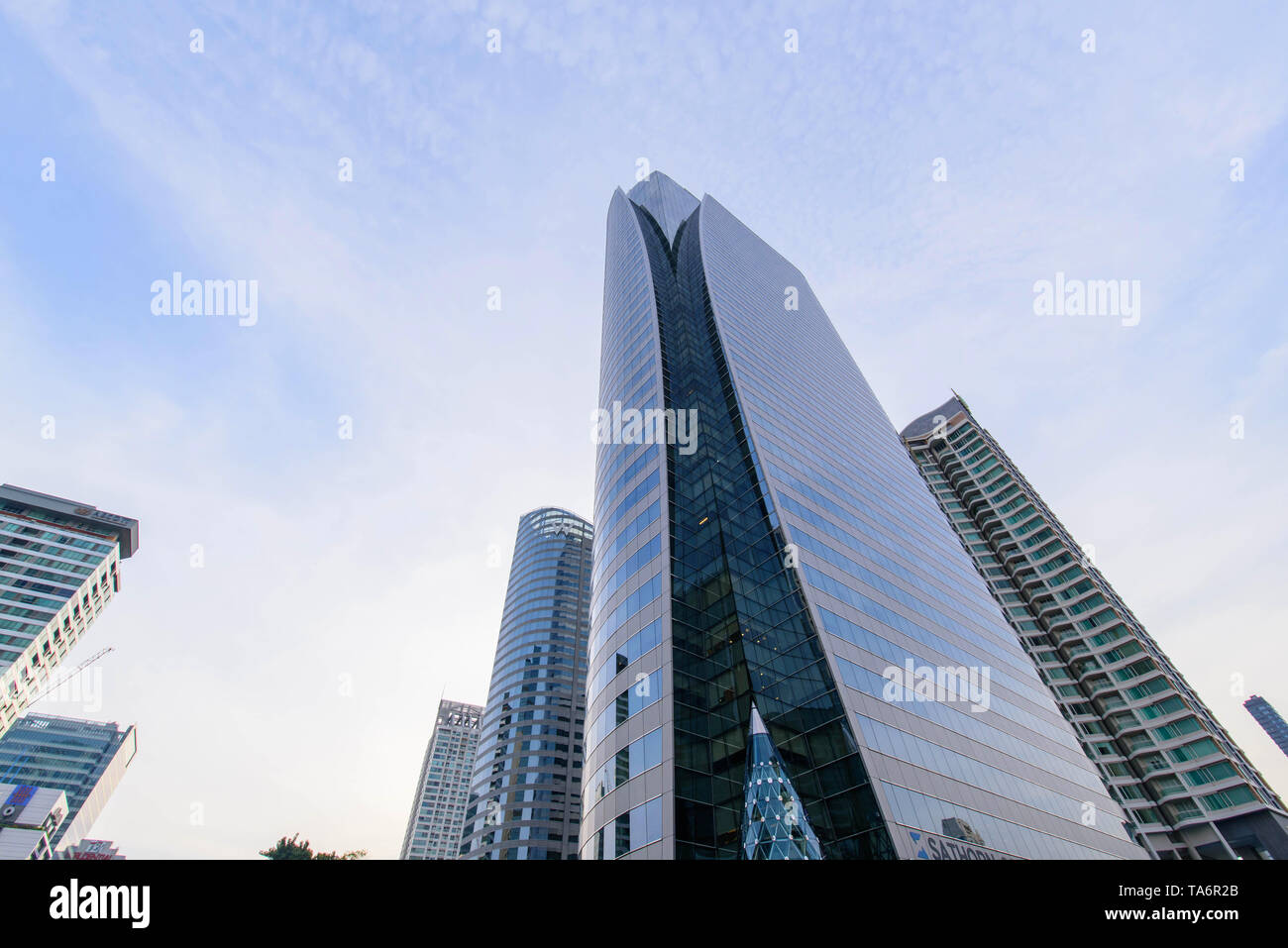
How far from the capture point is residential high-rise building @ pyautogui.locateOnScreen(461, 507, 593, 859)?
92562 mm

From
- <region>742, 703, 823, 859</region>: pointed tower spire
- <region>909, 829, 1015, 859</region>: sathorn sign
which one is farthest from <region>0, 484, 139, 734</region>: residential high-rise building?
<region>909, 829, 1015, 859</region>: sathorn sign

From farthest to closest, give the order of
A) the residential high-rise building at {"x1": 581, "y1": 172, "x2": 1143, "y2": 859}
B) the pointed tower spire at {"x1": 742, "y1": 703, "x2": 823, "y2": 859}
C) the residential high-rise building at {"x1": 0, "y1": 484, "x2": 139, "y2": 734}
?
1. the residential high-rise building at {"x1": 0, "y1": 484, "x2": 139, "y2": 734}
2. the residential high-rise building at {"x1": 581, "y1": 172, "x2": 1143, "y2": 859}
3. the pointed tower spire at {"x1": 742, "y1": 703, "x2": 823, "y2": 859}

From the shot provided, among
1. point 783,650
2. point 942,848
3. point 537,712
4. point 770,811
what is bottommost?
point 942,848

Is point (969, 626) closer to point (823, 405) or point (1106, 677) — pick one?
point (823, 405)

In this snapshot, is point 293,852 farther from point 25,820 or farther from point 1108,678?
point 1108,678

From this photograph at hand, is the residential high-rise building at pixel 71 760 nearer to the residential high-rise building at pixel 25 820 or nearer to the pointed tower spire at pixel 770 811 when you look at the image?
the residential high-rise building at pixel 25 820

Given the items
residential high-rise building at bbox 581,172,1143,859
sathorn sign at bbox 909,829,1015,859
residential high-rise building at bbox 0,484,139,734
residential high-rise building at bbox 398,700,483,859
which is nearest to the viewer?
sathorn sign at bbox 909,829,1015,859

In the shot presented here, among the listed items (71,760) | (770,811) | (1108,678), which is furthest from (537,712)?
(71,760)

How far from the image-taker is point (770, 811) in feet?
98.2

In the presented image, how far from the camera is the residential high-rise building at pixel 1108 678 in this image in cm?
6171

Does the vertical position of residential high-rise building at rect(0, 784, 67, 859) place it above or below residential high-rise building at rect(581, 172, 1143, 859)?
below

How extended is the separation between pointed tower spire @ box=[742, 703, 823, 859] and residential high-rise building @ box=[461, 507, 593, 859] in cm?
6935

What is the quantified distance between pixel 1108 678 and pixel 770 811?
7272cm

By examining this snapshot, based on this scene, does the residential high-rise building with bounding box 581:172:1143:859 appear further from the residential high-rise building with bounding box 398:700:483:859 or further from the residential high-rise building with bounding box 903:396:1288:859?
the residential high-rise building with bounding box 398:700:483:859
